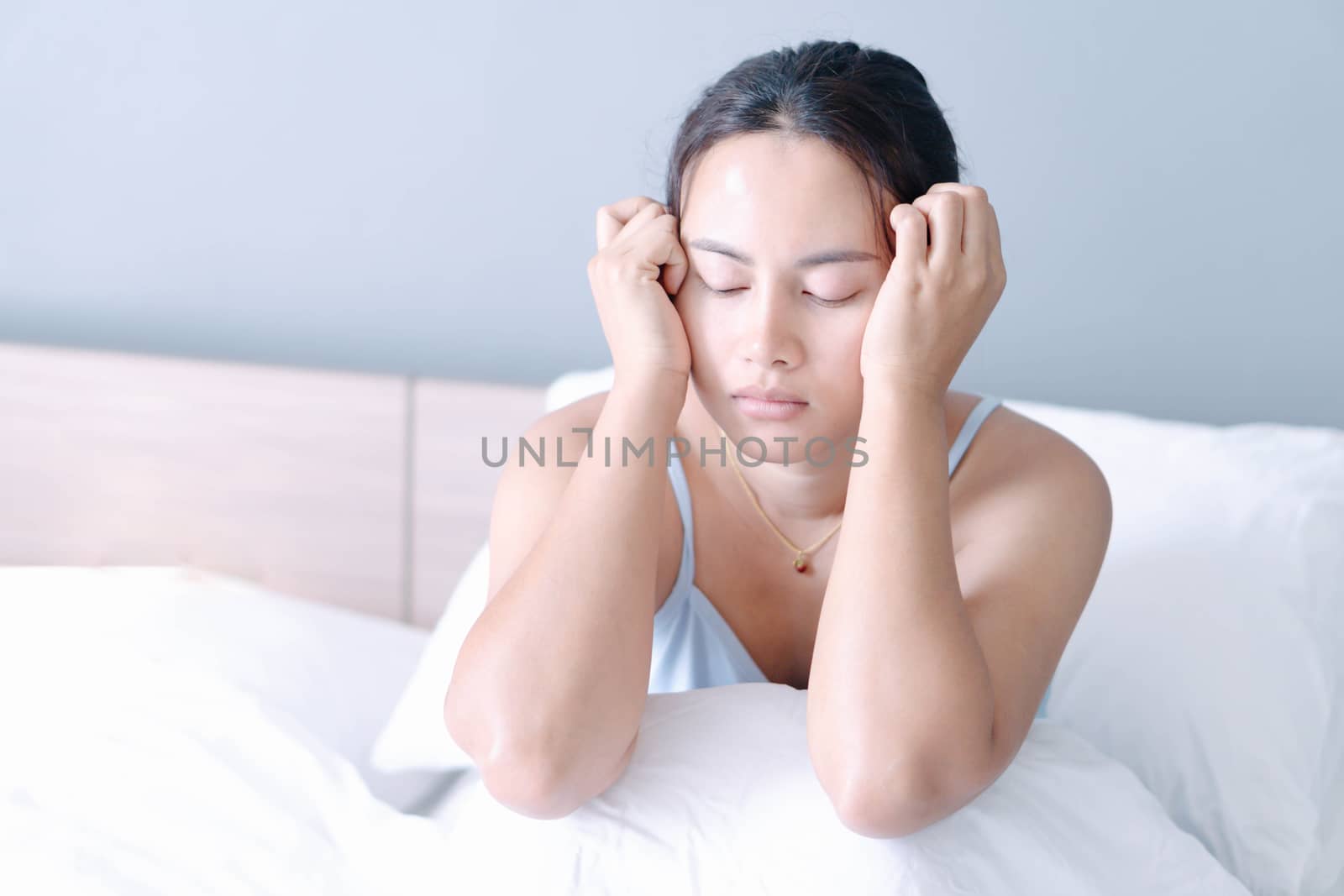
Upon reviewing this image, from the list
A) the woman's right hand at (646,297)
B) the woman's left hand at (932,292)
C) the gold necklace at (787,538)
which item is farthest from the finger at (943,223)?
the gold necklace at (787,538)

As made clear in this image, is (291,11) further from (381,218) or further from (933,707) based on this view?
(933,707)

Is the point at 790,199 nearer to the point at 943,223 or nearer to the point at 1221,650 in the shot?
the point at 943,223

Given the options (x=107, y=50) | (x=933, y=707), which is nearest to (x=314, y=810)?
(x=933, y=707)

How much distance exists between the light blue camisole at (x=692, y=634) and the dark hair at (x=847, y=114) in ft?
0.97

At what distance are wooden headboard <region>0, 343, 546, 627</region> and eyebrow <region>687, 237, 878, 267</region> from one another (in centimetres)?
90

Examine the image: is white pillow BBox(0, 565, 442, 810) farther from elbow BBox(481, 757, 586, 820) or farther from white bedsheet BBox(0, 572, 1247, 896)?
elbow BBox(481, 757, 586, 820)

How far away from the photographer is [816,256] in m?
0.95

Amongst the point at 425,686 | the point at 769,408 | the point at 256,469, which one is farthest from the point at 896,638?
the point at 256,469

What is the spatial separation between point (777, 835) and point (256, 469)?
130 cm

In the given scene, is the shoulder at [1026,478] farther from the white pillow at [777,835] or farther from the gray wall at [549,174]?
the gray wall at [549,174]

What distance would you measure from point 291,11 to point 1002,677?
1574 millimetres

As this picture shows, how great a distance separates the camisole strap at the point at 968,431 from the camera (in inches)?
45.6

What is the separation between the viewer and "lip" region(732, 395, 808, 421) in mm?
1003

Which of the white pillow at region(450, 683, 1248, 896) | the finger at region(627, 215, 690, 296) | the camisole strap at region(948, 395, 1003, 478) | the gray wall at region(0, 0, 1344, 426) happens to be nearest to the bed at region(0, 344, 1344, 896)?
the white pillow at region(450, 683, 1248, 896)
